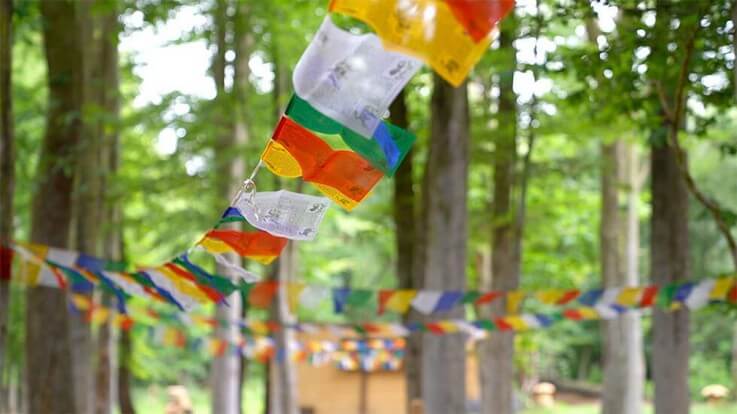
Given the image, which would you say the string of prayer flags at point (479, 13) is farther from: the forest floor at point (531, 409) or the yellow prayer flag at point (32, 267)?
the forest floor at point (531, 409)

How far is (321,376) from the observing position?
3092cm

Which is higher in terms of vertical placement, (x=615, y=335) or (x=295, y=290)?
(x=295, y=290)

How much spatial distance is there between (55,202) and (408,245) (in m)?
4.72

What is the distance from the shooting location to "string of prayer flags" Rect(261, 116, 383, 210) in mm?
4988

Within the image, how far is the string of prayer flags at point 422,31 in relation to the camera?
4.57 meters

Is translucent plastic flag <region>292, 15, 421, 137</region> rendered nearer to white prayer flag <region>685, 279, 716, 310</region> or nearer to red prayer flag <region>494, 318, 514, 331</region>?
white prayer flag <region>685, 279, 716, 310</region>

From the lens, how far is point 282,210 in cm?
545

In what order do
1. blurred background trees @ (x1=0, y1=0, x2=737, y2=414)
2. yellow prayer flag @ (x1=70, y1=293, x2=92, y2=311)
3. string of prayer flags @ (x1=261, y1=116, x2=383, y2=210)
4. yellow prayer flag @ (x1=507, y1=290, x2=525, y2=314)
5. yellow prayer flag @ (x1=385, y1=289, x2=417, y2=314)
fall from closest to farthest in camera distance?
string of prayer flags @ (x1=261, y1=116, x2=383, y2=210) → blurred background trees @ (x1=0, y1=0, x2=737, y2=414) → yellow prayer flag @ (x1=385, y1=289, x2=417, y2=314) → yellow prayer flag @ (x1=507, y1=290, x2=525, y2=314) → yellow prayer flag @ (x1=70, y1=293, x2=92, y2=311)

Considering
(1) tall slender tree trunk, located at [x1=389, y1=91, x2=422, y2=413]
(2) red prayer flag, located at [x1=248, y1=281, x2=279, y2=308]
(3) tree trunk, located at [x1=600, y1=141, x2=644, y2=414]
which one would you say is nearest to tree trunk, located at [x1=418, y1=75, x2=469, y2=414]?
(2) red prayer flag, located at [x1=248, y1=281, x2=279, y2=308]

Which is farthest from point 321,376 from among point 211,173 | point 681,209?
point 681,209

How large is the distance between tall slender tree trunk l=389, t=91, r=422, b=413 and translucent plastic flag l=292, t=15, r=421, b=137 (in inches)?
423

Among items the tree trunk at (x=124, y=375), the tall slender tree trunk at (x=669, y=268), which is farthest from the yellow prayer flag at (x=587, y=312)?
the tree trunk at (x=124, y=375)

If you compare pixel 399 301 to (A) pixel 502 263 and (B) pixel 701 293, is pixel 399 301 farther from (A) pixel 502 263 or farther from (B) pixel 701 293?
(A) pixel 502 263

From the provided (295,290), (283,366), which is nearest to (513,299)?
(295,290)
